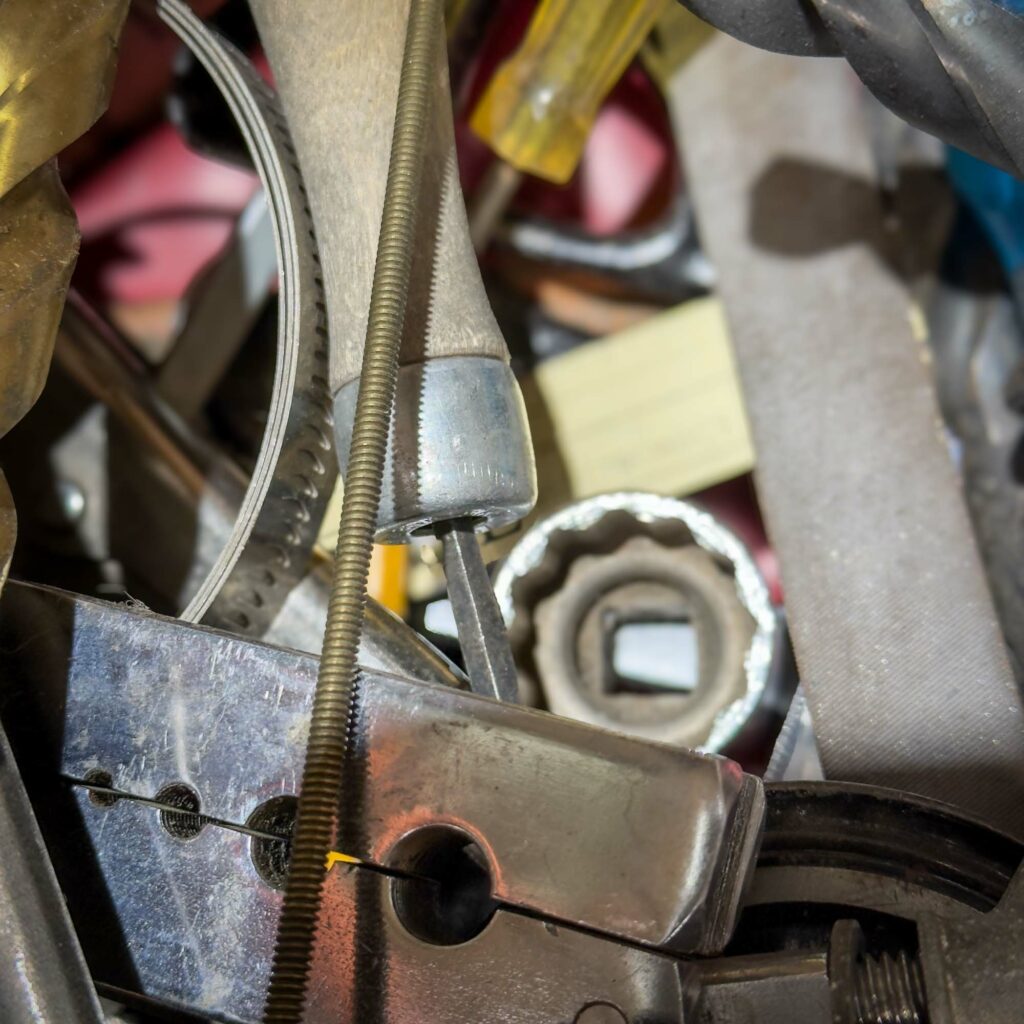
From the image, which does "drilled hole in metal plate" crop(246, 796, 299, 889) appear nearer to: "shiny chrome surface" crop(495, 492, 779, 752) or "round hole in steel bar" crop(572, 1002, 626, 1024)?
"round hole in steel bar" crop(572, 1002, 626, 1024)

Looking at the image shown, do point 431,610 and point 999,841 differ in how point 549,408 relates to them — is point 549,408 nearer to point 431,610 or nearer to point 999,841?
point 431,610

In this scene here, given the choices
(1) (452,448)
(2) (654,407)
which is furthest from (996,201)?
(1) (452,448)

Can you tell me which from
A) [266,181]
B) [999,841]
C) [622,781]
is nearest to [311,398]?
[266,181]

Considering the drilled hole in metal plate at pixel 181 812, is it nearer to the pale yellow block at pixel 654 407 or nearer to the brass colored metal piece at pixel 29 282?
the brass colored metal piece at pixel 29 282

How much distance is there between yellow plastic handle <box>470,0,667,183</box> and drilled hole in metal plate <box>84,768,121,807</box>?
0.51 meters

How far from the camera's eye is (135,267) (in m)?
1.11

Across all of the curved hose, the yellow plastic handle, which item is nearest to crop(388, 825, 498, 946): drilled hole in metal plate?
the curved hose

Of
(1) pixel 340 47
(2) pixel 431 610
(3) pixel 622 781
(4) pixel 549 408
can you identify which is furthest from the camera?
(4) pixel 549 408

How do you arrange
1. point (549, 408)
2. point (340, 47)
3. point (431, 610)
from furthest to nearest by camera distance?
point (549, 408)
point (431, 610)
point (340, 47)

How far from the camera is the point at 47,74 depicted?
50 centimetres

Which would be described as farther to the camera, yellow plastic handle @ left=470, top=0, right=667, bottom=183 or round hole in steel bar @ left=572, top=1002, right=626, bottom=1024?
yellow plastic handle @ left=470, top=0, right=667, bottom=183

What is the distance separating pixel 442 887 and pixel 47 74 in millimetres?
397

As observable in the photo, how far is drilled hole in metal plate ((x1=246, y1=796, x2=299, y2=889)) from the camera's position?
1.54 ft

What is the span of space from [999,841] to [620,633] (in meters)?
0.40
